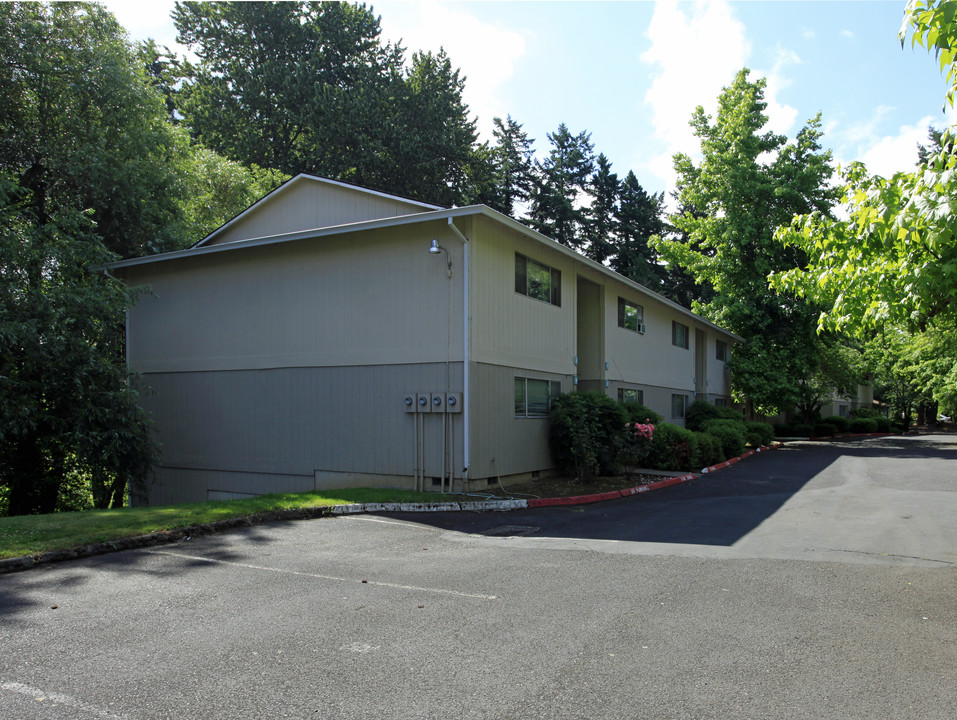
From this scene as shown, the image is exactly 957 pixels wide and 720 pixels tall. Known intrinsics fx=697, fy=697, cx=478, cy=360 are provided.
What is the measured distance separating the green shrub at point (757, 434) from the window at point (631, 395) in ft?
21.6

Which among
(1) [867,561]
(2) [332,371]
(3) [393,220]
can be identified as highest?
(3) [393,220]

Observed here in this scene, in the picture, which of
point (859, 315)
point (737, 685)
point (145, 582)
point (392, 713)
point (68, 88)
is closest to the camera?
point (392, 713)

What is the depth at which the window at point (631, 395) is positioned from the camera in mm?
21531

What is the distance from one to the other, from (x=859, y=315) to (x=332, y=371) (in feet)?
34.9

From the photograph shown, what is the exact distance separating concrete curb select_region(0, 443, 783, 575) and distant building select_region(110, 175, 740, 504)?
1.38 m

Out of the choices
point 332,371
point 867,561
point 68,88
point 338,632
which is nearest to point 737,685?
point 338,632

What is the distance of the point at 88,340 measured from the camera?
15320 millimetres

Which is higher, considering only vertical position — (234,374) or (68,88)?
(68,88)

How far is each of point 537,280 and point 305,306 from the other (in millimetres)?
5431

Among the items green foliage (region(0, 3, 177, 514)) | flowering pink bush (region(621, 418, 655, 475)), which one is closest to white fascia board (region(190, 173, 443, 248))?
green foliage (region(0, 3, 177, 514))

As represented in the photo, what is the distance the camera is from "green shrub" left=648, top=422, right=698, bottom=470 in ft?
60.4

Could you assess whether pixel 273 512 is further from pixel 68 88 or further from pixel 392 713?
pixel 68 88

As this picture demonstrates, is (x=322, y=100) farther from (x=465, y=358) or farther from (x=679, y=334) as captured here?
(x=465, y=358)

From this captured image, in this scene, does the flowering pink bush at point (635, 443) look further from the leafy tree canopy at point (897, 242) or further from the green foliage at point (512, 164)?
the green foliage at point (512, 164)
